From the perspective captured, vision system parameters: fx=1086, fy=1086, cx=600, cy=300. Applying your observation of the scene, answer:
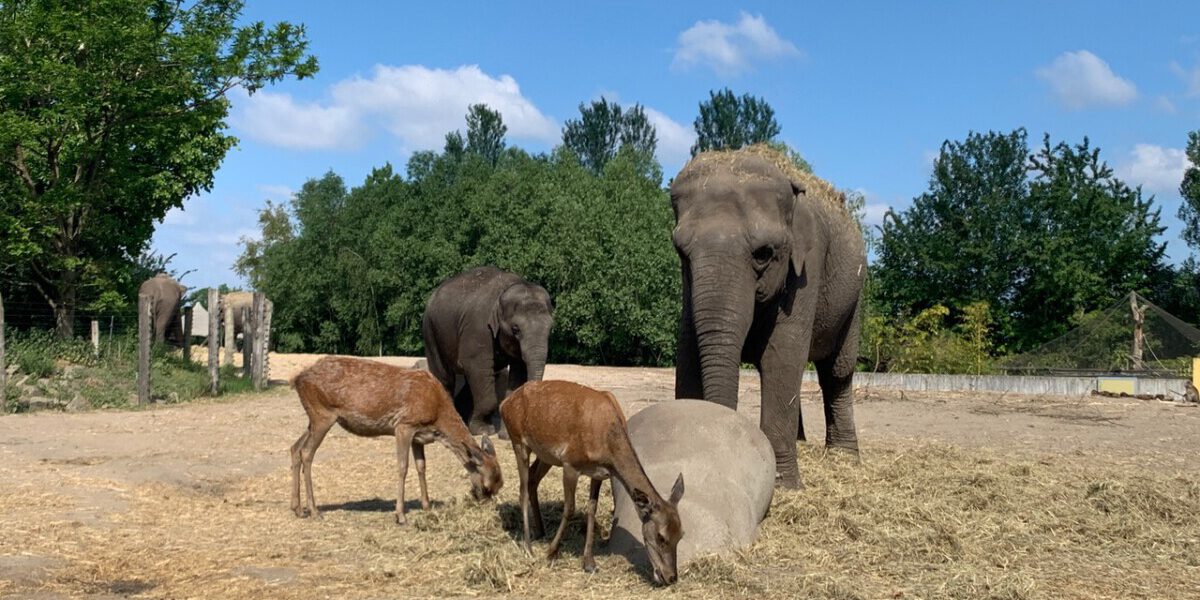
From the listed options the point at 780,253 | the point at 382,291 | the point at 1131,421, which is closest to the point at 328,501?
the point at 780,253

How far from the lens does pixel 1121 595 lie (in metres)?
7.29

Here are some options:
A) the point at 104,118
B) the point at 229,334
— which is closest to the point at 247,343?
the point at 229,334

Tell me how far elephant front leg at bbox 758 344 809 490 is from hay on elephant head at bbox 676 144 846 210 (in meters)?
1.66

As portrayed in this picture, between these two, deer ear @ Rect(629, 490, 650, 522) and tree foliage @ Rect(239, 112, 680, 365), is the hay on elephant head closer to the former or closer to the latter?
deer ear @ Rect(629, 490, 650, 522)

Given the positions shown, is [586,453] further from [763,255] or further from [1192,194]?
[1192,194]

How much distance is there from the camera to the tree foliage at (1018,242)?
47094mm

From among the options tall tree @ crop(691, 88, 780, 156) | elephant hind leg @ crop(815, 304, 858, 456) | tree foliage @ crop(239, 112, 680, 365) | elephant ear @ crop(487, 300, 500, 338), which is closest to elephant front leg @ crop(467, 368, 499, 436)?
elephant ear @ crop(487, 300, 500, 338)

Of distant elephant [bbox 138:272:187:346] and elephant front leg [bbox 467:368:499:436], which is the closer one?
elephant front leg [bbox 467:368:499:436]

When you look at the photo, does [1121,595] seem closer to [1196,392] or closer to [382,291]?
[1196,392]

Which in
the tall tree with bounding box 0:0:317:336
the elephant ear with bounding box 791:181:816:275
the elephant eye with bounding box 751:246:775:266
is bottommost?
the elephant eye with bounding box 751:246:775:266

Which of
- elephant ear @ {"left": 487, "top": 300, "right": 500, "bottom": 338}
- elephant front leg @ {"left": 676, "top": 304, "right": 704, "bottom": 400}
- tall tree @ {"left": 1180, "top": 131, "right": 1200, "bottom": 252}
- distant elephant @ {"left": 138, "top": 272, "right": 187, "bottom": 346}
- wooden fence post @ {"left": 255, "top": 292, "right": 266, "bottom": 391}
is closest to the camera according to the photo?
elephant front leg @ {"left": 676, "top": 304, "right": 704, "bottom": 400}

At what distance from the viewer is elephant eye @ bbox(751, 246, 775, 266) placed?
9.95 m

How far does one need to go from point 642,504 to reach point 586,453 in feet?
2.12

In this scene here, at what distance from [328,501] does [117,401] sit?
11184 mm
